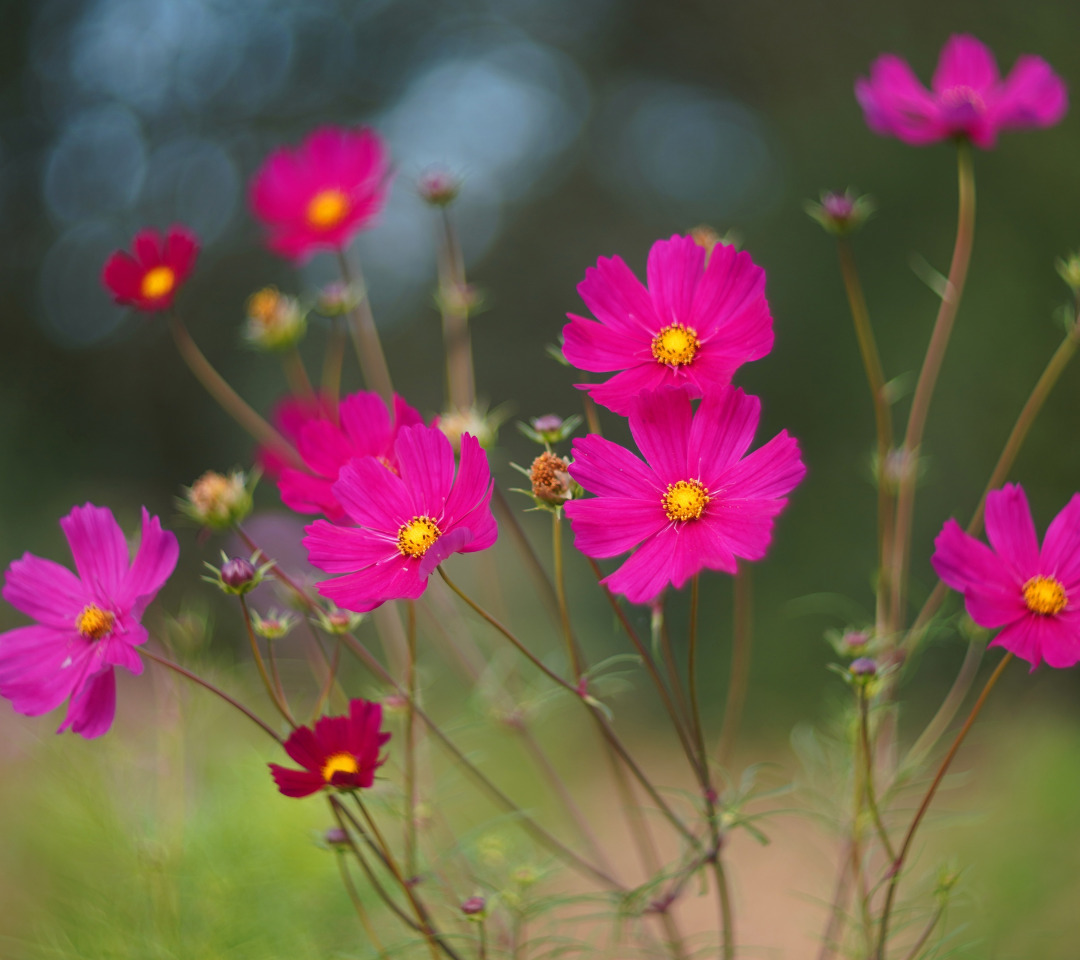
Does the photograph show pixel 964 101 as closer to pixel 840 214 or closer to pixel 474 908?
pixel 840 214

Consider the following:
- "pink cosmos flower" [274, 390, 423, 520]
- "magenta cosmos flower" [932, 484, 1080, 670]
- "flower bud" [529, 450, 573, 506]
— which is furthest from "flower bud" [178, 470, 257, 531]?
"magenta cosmos flower" [932, 484, 1080, 670]

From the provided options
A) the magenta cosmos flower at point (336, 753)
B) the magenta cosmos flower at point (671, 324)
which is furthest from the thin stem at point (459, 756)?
the magenta cosmos flower at point (671, 324)

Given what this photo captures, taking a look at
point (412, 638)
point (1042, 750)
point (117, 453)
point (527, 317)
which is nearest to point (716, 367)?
point (412, 638)

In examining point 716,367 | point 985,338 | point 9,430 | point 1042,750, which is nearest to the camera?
point 716,367

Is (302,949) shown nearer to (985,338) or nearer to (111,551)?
(111,551)

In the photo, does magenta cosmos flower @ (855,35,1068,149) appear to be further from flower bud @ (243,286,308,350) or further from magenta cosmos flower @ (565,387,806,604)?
flower bud @ (243,286,308,350)

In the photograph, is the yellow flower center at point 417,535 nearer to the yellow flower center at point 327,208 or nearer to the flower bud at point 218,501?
the flower bud at point 218,501
